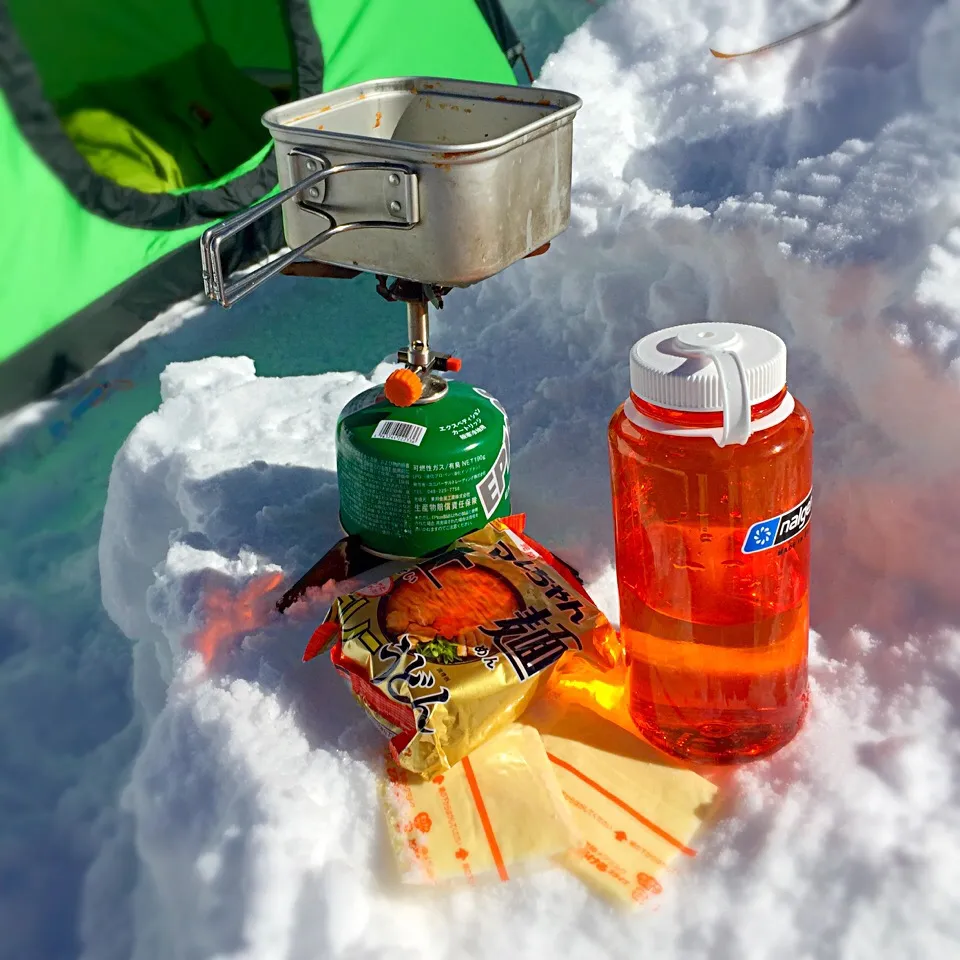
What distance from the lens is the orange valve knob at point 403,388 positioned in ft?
3.50

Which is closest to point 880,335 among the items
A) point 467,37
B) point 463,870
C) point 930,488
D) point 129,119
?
point 930,488

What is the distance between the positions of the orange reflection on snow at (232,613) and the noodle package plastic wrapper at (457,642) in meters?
0.10

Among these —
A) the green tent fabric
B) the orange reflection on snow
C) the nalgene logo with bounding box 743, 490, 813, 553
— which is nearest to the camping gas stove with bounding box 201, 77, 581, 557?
the orange reflection on snow

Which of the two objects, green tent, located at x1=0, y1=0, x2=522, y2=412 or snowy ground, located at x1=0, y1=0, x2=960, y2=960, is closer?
snowy ground, located at x1=0, y1=0, x2=960, y2=960

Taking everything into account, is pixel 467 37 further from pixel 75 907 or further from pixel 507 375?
pixel 75 907

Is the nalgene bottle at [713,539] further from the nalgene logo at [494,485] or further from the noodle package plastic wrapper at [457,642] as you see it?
the nalgene logo at [494,485]

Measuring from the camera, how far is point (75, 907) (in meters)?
1.06

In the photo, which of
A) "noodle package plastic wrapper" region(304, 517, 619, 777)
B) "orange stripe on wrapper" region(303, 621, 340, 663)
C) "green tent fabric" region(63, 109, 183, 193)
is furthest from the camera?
"green tent fabric" region(63, 109, 183, 193)

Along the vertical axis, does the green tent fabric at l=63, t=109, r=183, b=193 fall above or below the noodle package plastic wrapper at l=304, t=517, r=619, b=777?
below

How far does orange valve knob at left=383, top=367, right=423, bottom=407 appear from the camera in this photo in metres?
1.07

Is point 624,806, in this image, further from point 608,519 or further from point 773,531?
point 608,519

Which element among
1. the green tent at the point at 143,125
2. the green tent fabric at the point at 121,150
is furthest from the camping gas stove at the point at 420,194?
the green tent fabric at the point at 121,150

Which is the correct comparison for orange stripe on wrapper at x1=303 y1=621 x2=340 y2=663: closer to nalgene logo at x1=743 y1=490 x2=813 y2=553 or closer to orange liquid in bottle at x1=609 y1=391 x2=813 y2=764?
orange liquid in bottle at x1=609 y1=391 x2=813 y2=764

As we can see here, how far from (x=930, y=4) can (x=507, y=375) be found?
0.76 metres
